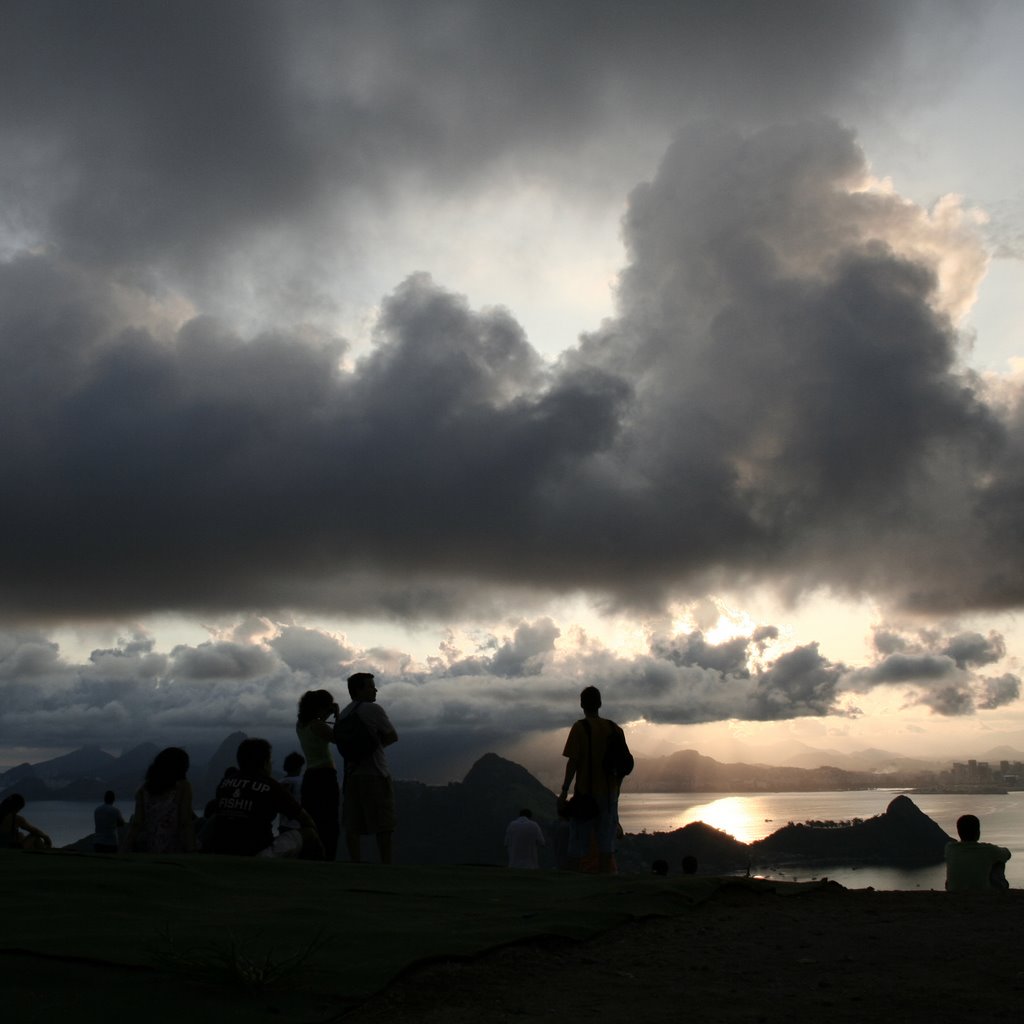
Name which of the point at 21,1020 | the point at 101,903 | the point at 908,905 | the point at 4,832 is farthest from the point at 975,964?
the point at 4,832

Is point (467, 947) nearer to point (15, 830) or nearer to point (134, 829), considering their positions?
point (134, 829)

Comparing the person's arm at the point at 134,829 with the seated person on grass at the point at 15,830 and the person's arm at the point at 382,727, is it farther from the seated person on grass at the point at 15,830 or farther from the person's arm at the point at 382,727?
the seated person on grass at the point at 15,830

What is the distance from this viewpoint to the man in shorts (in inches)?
450

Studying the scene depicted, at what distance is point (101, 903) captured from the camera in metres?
6.67

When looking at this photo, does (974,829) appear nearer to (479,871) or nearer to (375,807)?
(479,871)

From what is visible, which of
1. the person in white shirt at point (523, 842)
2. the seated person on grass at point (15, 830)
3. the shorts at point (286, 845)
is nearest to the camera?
the shorts at point (286, 845)

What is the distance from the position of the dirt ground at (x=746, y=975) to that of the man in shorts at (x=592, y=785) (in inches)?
149

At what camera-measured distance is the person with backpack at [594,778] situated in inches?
450

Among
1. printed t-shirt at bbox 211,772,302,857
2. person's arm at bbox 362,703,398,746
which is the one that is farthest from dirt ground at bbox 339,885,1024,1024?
person's arm at bbox 362,703,398,746

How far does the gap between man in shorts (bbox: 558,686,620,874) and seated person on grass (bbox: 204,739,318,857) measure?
361 centimetres

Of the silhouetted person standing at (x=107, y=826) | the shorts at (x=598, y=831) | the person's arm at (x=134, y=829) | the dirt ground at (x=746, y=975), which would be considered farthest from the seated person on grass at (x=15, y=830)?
the dirt ground at (x=746, y=975)

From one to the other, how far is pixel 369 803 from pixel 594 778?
106 inches

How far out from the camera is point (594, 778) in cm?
1143

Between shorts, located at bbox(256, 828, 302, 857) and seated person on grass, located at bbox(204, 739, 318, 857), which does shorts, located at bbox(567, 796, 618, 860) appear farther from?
seated person on grass, located at bbox(204, 739, 318, 857)
